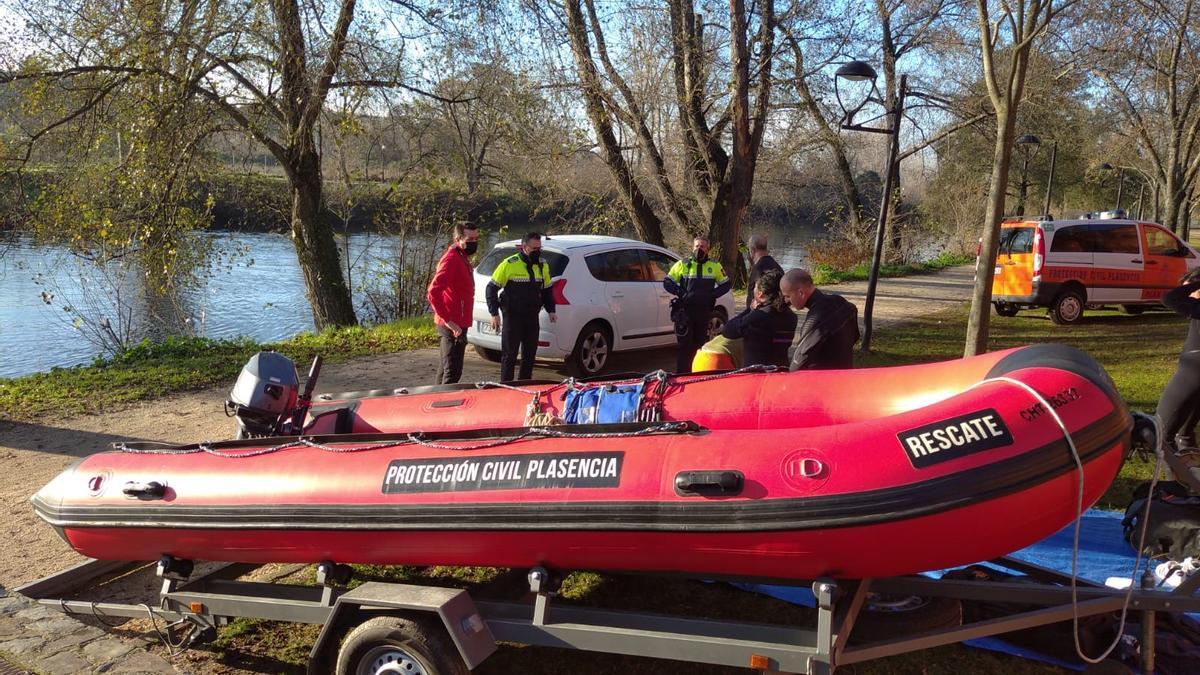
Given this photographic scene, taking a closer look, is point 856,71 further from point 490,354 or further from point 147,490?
point 147,490

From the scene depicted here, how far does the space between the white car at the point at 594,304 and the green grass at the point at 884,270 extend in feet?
30.4

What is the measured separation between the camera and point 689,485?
10.1 feet

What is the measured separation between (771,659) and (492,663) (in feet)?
5.16

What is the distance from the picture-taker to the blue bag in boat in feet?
14.2

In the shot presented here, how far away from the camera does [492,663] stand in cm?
396

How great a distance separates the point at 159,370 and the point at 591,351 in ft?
16.1

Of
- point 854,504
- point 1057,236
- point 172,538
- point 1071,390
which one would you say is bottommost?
point 172,538

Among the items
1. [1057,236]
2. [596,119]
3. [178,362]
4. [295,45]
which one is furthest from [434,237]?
[1057,236]

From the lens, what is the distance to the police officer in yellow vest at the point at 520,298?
7.86 m

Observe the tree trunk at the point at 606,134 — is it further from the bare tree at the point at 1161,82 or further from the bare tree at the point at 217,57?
the bare tree at the point at 1161,82

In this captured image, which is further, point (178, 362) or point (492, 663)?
point (178, 362)

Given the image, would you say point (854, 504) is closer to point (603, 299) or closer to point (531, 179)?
point (603, 299)

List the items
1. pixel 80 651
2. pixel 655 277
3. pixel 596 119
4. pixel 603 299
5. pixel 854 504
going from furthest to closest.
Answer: pixel 596 119
pixel 655 277
pixel 603 299
pixel 80 651
pixel 854 504

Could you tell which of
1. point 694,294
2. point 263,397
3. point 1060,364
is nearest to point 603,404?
point 263,397
